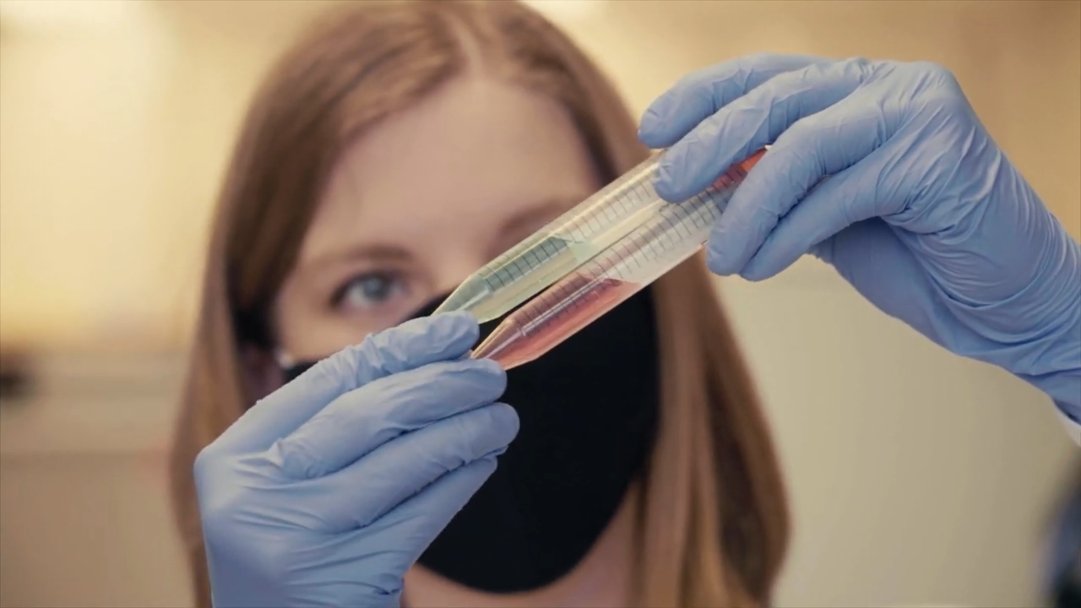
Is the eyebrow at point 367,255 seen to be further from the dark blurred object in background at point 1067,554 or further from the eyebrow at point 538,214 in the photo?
the dark blurred object in background at point 1067,554

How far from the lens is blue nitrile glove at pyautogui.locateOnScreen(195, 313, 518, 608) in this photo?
2.28 feet

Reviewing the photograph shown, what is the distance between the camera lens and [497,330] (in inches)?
28.8

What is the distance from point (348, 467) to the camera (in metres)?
0.71

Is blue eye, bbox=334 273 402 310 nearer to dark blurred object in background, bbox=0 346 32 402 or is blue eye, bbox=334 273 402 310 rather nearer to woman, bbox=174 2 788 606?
woman, bbox=174 2 788 606

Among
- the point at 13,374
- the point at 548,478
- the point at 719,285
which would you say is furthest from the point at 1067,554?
the point at 13,374

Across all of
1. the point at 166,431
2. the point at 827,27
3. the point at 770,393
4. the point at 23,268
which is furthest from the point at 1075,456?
the point at 23,268

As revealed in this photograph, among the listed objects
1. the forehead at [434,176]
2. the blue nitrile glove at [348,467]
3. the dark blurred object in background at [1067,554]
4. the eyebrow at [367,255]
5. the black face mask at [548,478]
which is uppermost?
the forehead at [434,176]


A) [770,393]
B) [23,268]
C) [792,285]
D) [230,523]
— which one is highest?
[23,268]

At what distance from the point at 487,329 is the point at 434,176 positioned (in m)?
0.24

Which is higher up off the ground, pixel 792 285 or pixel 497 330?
pixel 497 330

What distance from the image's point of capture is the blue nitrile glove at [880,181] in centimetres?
78

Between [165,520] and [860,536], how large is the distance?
36.2 inches

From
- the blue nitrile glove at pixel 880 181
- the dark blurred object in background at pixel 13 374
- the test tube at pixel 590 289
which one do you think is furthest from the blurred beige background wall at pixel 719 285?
the test tube at pixel 590 289

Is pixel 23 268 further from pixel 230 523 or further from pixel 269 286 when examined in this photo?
pixel 230 523
